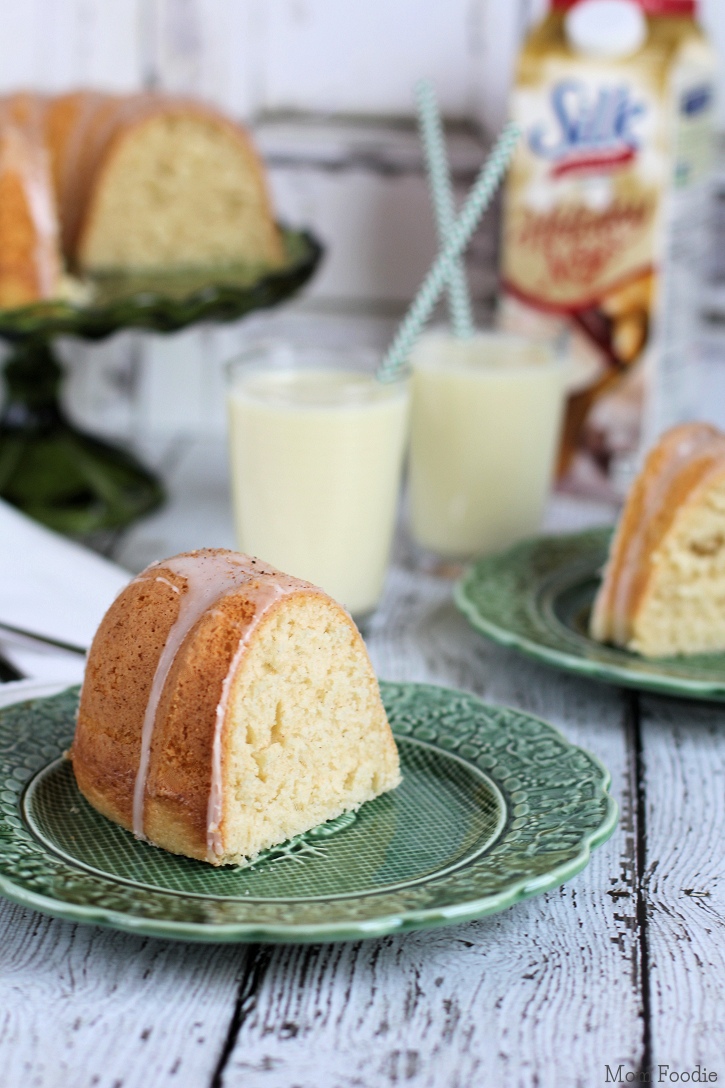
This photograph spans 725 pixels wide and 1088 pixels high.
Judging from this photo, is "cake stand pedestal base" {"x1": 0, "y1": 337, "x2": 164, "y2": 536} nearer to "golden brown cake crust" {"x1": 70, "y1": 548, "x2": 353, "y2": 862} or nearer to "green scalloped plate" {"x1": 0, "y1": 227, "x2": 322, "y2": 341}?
"green scalloped plate" {"x1": 0, "y1": 227, "x2": 322, "y2": 341}

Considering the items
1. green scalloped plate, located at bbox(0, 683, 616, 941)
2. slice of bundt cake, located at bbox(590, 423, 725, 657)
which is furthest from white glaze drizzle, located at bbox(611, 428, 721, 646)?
green scalloped plate, located at bbox(0, 683, 616, 941)

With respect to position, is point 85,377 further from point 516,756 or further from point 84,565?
point 516,756

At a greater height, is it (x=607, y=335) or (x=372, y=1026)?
(x=607, y=335)

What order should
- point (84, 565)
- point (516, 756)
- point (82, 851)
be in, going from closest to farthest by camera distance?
point (82, 851)
point (516, 756)
point (84, 565)

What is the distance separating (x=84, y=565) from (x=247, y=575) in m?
0.44

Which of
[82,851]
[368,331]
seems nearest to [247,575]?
[82,851]

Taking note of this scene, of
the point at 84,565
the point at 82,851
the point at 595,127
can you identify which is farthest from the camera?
the point at 595,127

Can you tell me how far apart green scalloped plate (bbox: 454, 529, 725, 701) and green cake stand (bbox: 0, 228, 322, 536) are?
399mm

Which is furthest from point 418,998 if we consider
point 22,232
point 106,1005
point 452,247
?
point 22,232

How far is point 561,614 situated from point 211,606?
1.66 feet

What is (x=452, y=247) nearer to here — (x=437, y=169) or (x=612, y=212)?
(x=437, y=169)

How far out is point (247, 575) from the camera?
91cm

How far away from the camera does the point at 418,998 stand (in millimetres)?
781

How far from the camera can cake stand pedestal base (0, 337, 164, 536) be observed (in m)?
1.65
